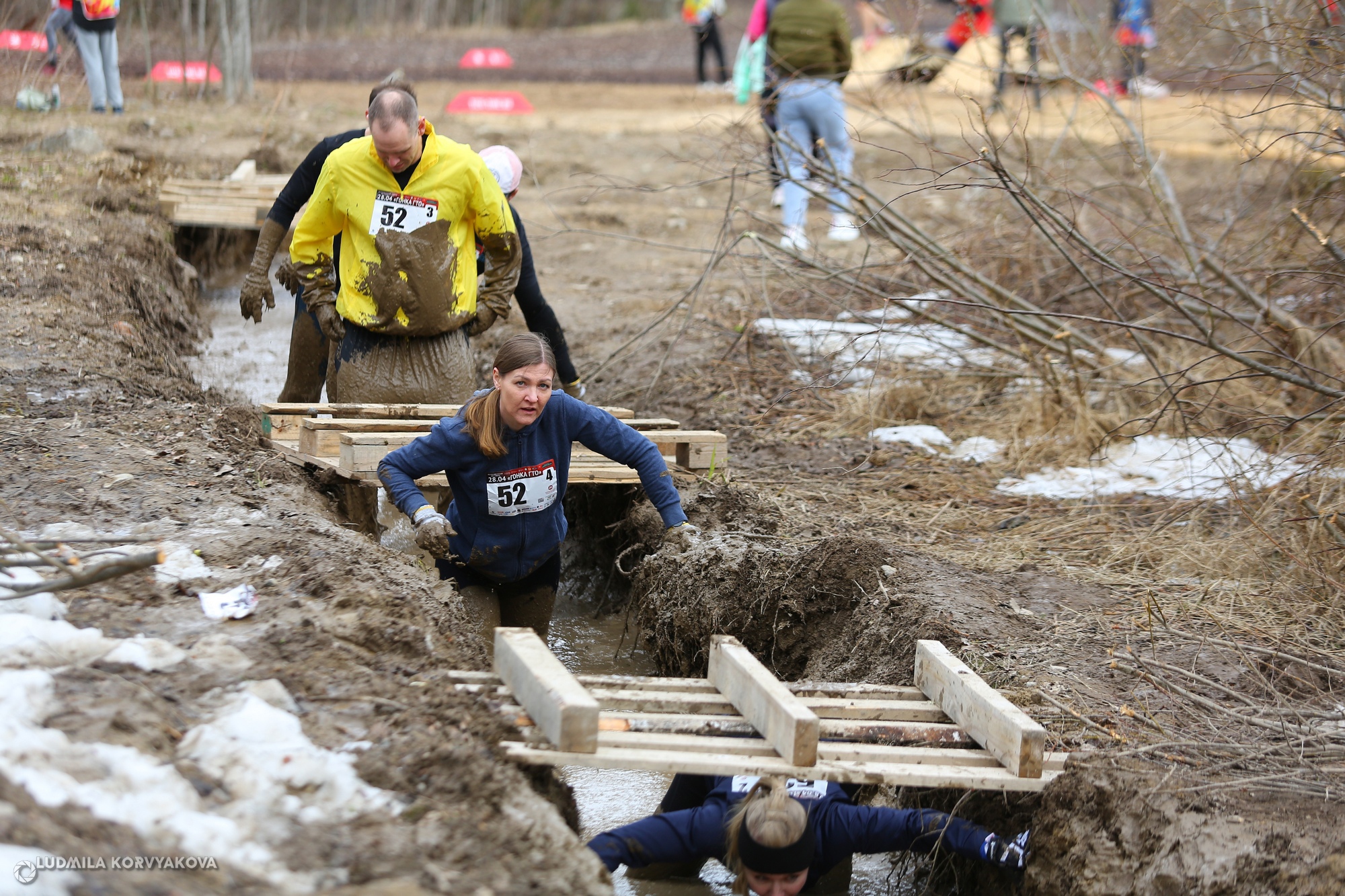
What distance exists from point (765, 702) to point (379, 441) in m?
2.12

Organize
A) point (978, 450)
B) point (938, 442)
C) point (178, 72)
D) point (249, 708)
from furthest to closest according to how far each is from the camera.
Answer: point (178, 72)
point (938, 442)
point (978, 450)
point (249, 708)

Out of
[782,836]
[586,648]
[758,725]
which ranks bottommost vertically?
[586,648]

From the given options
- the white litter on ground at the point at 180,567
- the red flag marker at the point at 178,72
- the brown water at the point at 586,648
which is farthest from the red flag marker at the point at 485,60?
the white litter on ground at the point at 180,567

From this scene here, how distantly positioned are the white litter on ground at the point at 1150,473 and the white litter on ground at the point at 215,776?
3978mm

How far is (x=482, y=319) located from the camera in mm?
5344

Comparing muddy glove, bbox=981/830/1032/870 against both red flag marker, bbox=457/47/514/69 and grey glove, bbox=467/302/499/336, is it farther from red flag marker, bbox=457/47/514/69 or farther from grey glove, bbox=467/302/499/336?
red flag marker, bbox=457/47/514/69

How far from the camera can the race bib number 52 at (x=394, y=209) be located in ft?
16.0

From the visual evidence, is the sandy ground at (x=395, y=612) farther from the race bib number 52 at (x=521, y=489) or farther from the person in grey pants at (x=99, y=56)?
the person in grey pants at (x=99, y=56)

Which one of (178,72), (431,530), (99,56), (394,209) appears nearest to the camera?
(431,530)

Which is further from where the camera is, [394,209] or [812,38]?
[812,38]

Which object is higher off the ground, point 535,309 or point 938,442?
point 535,309

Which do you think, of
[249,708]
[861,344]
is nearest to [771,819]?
[249,708]

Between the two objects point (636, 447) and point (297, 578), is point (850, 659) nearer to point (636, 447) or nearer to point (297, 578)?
point (636, 447)

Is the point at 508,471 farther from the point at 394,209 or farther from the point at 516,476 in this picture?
the point at 394,209
